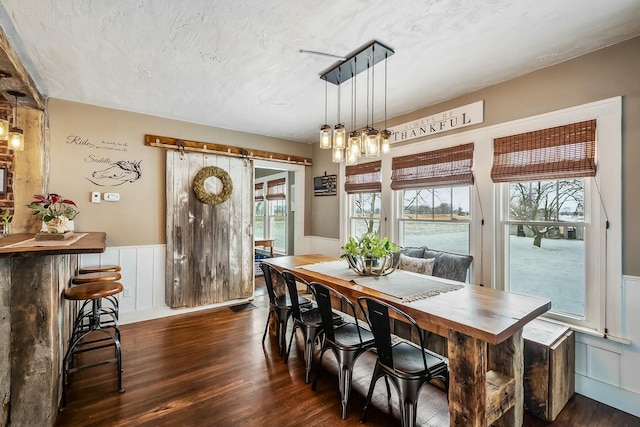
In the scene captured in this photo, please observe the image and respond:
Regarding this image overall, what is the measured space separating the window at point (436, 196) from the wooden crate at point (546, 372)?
3.84ft

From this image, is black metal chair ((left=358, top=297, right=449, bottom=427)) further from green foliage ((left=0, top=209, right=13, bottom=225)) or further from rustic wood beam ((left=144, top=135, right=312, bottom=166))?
rustic wood beam ((left=144, top=135, right=312, bottom=166))

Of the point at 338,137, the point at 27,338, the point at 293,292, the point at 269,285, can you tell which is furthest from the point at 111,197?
the point at 338,137

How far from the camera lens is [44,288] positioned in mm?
1767

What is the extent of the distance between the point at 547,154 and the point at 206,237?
3.95m

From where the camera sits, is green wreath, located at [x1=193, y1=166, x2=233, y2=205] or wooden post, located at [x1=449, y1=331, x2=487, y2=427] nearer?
wooden post, located at [x1=449, y1=331, x2=487, y2=427]

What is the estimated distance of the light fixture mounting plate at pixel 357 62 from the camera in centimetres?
224

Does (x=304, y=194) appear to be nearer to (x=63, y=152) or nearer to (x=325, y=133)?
(x=325, y=133)

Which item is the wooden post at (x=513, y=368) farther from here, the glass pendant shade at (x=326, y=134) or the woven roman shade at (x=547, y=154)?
the glass pendant shade at (x=326, y=134)

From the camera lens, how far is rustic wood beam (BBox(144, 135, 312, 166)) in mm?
3805

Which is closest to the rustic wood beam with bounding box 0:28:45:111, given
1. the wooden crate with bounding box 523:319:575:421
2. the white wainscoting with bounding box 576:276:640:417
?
the wooden crate with bounding box 523:319:575:421

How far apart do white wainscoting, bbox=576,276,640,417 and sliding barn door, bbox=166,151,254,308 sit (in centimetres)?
386

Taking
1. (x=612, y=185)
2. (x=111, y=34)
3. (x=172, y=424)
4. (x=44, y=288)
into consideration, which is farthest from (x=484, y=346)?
(x=111, y=34)

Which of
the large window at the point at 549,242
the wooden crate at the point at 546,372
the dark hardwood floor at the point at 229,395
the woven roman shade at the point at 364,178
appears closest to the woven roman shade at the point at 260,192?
the woven roman shade at the point at 364,178

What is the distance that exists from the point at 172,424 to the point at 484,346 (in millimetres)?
1933
